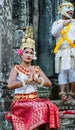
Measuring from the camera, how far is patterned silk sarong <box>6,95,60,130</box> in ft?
20.8

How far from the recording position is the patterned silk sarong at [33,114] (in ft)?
20.8

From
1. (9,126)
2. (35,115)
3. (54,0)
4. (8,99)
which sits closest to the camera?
(35,115)

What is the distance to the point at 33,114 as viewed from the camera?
20.9 ft

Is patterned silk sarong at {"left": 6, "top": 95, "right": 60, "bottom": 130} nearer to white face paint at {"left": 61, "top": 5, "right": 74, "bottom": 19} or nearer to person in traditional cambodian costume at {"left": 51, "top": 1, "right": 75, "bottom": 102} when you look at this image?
person in traditional cambodian costume at {"left": 51, "top": 1, "right": 75, "bottom": 102}

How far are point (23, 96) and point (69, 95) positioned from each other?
1.68 m

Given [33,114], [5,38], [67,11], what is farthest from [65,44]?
[33,114]

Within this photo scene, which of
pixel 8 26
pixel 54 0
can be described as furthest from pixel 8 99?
pixel 54 0

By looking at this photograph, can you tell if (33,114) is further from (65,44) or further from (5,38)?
(5,38)

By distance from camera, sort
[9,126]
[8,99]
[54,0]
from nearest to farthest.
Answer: [9,126] → [8,99] → [54,0]

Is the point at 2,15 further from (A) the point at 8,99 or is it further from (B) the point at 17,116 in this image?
(B) the point at 17,116

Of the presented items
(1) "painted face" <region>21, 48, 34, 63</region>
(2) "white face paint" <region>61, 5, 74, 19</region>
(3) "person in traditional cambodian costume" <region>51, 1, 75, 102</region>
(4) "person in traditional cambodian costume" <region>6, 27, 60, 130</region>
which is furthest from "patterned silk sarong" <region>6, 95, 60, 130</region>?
(2) "white face paint" <region>61, 5, 74, 19</region>

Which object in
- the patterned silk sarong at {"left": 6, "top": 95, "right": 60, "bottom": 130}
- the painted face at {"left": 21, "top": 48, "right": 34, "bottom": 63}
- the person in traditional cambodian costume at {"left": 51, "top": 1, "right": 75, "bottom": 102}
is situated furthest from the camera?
A: the person in traditional cambodian costume at {"left": 51, "top": 1, "right": 75, "bottom": 102}

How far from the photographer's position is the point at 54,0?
9516mm

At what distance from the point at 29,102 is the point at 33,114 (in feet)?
0.66
